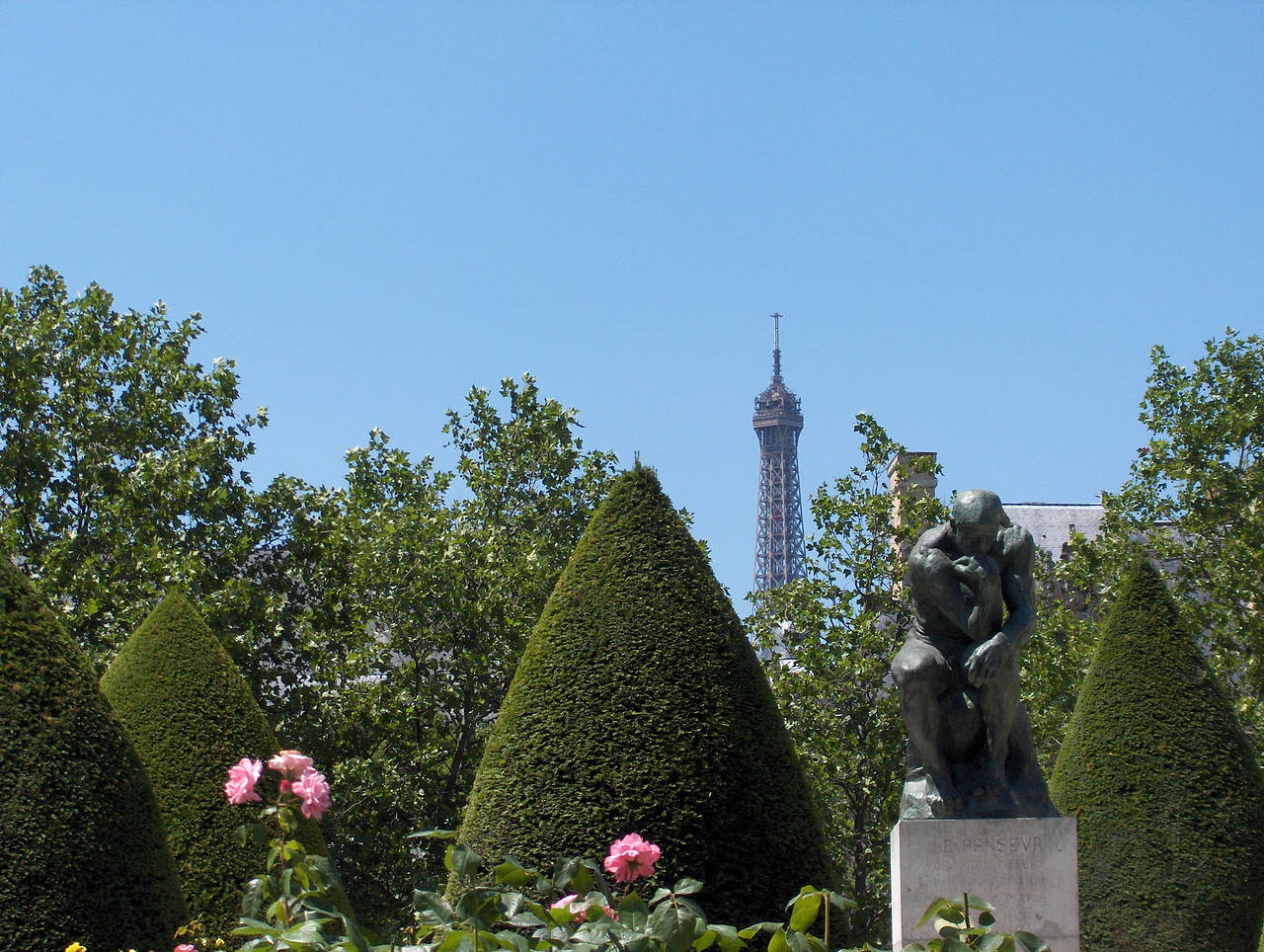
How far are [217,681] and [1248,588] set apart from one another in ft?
52.1

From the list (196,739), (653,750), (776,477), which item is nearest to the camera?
(653,750)

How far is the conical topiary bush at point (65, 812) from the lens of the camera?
25.7 ft

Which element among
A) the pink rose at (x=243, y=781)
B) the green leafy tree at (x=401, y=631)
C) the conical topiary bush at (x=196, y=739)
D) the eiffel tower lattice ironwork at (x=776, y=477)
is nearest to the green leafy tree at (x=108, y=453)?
the green leafy tree at (x=401, y=631)

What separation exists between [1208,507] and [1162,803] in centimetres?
1116

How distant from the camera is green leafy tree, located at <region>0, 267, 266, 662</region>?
63.4ft

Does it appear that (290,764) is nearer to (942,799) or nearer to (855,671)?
(942,799)

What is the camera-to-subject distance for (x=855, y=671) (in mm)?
19031

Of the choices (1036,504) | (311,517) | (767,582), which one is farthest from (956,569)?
(767,582)

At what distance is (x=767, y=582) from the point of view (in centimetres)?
11381

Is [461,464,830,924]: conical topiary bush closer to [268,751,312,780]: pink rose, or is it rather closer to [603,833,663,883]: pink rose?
[268,751,312,780]: pink rose

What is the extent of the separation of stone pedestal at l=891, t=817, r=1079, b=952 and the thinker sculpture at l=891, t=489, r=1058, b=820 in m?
0.35

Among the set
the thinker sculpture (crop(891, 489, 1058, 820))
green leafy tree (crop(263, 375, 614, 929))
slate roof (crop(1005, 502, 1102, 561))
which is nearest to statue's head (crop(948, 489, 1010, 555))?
the thinker sculpture (crop(891, 489, 1058, 820))

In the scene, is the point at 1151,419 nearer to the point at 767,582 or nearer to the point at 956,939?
the point at 956,939

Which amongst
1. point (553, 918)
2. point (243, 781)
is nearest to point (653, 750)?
point (243, 781)
